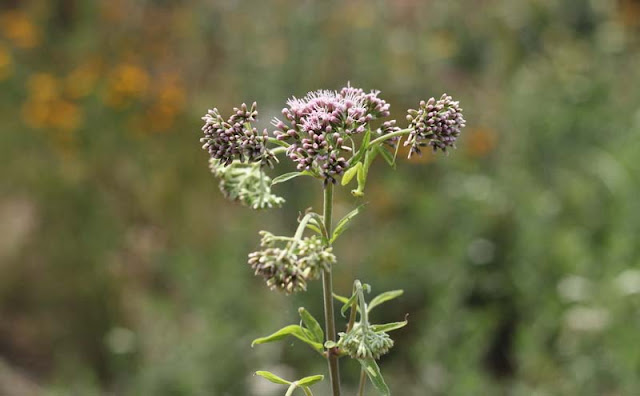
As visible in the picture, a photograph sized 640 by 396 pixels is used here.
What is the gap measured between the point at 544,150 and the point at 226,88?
2.52m

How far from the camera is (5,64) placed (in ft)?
18.2

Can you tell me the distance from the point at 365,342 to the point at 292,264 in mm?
169

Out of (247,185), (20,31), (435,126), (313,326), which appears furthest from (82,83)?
(435,126)

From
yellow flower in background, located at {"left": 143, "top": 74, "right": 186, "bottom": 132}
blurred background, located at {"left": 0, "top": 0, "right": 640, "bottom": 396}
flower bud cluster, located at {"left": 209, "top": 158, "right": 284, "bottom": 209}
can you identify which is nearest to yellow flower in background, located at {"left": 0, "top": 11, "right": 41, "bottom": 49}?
blurred background, located at {"left": 0, "top": 0, "right": 640, "bottom": 396}

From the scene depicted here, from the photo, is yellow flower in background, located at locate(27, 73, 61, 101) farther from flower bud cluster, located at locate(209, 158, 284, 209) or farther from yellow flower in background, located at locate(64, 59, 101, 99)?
flower bud cluster, located at locate(209, 158, 284, 209)

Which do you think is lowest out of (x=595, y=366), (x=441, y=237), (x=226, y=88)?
(x=595, y=366)

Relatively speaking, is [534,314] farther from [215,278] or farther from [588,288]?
[215,278]

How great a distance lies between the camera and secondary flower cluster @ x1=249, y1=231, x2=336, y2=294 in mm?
1056

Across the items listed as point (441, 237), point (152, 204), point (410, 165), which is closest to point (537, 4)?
point (410, 165)

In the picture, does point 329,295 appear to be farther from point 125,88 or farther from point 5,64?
point 5,64

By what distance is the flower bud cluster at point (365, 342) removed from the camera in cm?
111

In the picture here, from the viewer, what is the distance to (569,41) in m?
5.80

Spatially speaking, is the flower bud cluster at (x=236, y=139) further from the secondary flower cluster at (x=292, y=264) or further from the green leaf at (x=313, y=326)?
the green leaf at (x=313, y=326)

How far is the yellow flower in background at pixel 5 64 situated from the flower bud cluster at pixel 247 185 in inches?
193
